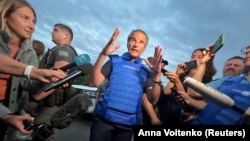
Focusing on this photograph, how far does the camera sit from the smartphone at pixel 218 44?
2910 mm

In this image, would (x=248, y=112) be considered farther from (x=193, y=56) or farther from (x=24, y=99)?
(x=24, y=99)

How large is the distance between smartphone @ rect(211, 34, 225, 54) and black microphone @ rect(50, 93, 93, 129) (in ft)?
5.51

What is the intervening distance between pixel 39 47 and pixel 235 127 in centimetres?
327

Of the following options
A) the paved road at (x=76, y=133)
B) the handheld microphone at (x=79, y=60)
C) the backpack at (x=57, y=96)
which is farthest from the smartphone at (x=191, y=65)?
the paved road at (x=76, y=133)

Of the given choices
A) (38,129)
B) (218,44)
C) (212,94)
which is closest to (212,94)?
(212,94)

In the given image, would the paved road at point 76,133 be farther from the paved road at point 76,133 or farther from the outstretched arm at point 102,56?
the outstretched arm at point 102,56

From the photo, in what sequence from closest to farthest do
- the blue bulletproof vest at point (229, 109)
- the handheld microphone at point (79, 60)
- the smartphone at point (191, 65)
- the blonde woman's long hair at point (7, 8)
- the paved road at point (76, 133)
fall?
1. the handheld microphone at point (79, 60)
2. the blonde woman's long hair at point (7, 8)
3. the blue bulletproof vest at point (229, 109)
4. the smartphone at point (191, 65)
5. the paved road at point (76, 133)

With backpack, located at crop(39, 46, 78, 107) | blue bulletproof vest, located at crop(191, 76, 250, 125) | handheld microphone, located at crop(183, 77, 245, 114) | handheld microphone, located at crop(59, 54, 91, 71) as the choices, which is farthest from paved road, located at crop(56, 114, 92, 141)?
handheld microphone, located at crop(183, 77, 245, 114)

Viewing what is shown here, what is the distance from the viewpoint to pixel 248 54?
3.14 meters

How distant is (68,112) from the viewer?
2.05 metres

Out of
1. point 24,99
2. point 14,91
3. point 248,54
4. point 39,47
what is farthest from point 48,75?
point 39,47

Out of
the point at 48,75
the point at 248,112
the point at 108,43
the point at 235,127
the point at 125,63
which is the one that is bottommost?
the point at 235,127

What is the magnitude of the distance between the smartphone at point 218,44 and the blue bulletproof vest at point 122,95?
0.98 m

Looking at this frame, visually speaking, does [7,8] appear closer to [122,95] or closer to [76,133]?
[122,95]
